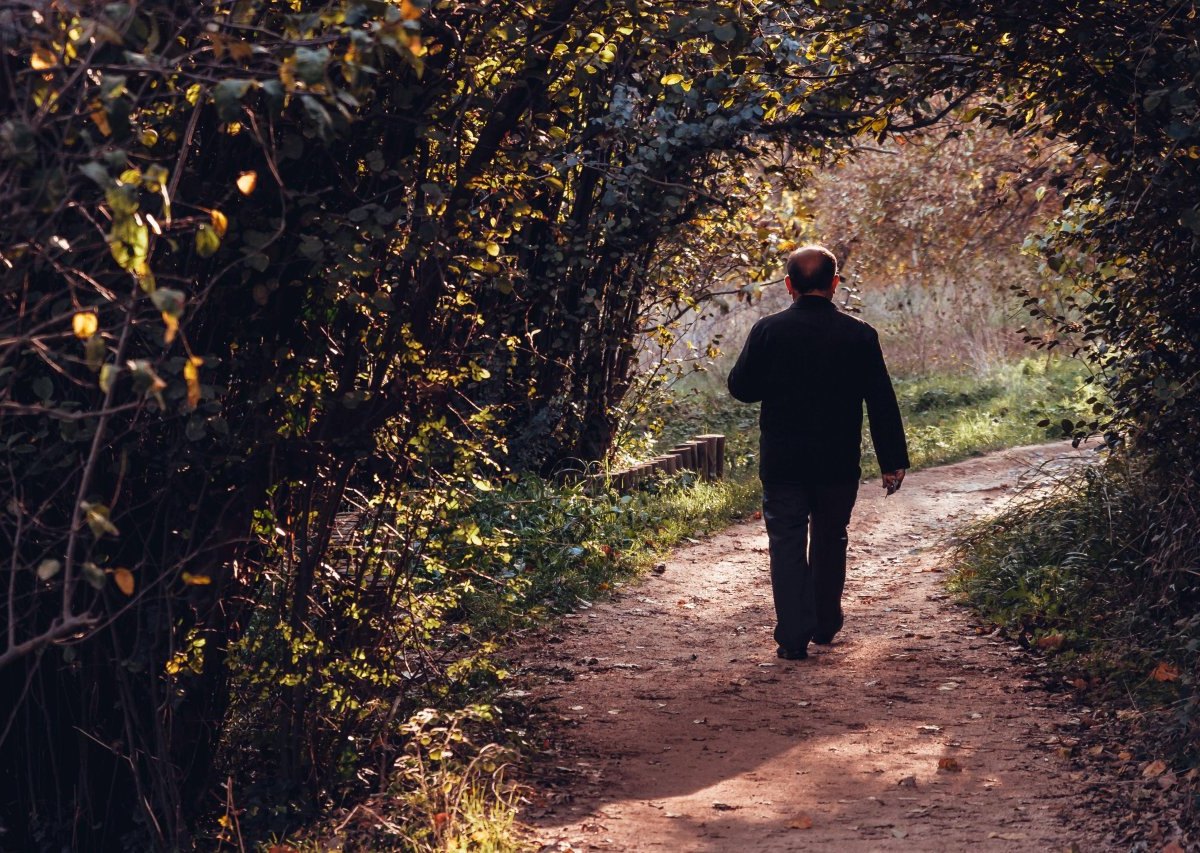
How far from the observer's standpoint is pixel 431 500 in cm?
499

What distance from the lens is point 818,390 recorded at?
678cm

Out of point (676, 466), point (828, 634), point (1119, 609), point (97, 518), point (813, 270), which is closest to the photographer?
point (97, 518)

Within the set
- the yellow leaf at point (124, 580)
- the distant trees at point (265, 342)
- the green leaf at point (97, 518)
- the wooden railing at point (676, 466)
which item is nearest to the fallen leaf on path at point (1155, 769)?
the distant trees at point (265, 342)

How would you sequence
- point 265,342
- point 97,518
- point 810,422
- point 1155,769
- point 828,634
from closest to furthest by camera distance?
point 97,518 < point 265,342 < point 1155,769 < point 810,422 < point 828,634

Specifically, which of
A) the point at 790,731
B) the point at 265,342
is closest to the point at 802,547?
the point at 790,731

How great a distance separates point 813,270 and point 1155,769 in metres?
3.03

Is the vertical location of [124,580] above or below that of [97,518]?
below

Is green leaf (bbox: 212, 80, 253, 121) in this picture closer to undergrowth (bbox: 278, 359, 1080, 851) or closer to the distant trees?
the distant trees

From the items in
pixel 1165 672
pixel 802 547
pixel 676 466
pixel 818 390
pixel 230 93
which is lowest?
pixel 1165 672

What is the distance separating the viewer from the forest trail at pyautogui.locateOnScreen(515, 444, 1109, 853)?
4.61 m

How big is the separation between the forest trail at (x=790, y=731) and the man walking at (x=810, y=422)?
0.52 m

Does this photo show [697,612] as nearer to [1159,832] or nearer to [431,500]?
[431,500]

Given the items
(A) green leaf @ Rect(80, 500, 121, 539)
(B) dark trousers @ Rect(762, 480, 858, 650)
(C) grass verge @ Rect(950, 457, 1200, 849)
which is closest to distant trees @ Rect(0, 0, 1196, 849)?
(A) green leaf @ Rect(80, 500, 121, 539)

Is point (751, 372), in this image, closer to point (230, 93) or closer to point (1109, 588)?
point (1109, 588)
